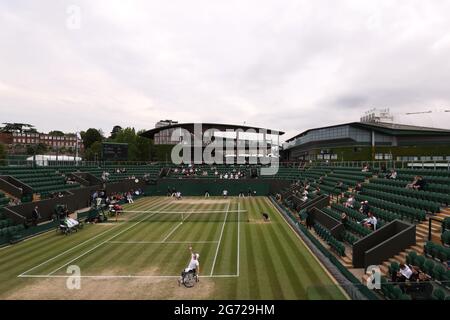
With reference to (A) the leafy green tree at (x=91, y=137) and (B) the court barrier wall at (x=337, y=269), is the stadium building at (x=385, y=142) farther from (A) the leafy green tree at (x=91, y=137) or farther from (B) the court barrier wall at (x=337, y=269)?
(A) the leafy green tree at (x=91, y=137)

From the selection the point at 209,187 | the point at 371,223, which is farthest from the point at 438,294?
the point at 209,187

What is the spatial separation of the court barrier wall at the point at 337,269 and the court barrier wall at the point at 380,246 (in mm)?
1264

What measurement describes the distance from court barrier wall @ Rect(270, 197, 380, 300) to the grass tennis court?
1.56 feet

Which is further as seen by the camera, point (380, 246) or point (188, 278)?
point (380, 246)

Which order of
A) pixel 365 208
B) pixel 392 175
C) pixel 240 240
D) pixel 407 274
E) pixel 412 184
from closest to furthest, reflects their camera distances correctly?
pixel 407 274 → pixel 240 240 → pixel 365 208 → pixel 412 184 → pixel 392 175

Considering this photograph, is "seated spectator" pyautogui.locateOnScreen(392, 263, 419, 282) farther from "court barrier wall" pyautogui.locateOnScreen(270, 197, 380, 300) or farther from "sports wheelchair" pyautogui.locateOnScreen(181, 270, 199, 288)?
"sports wheelchair" pyautogui.locateOnScreen(181, 270, 199, 288)

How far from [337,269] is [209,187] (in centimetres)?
4279

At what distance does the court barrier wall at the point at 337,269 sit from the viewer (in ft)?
35.3

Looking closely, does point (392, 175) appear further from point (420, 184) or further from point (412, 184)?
point (420, 184)

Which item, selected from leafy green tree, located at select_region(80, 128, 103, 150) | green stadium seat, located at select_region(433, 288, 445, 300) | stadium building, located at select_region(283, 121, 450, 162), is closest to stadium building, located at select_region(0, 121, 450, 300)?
green stadium seat, located at select_region(433, 288, 445, 300)

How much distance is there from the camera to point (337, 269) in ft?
53.2

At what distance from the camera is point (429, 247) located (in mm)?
14719
